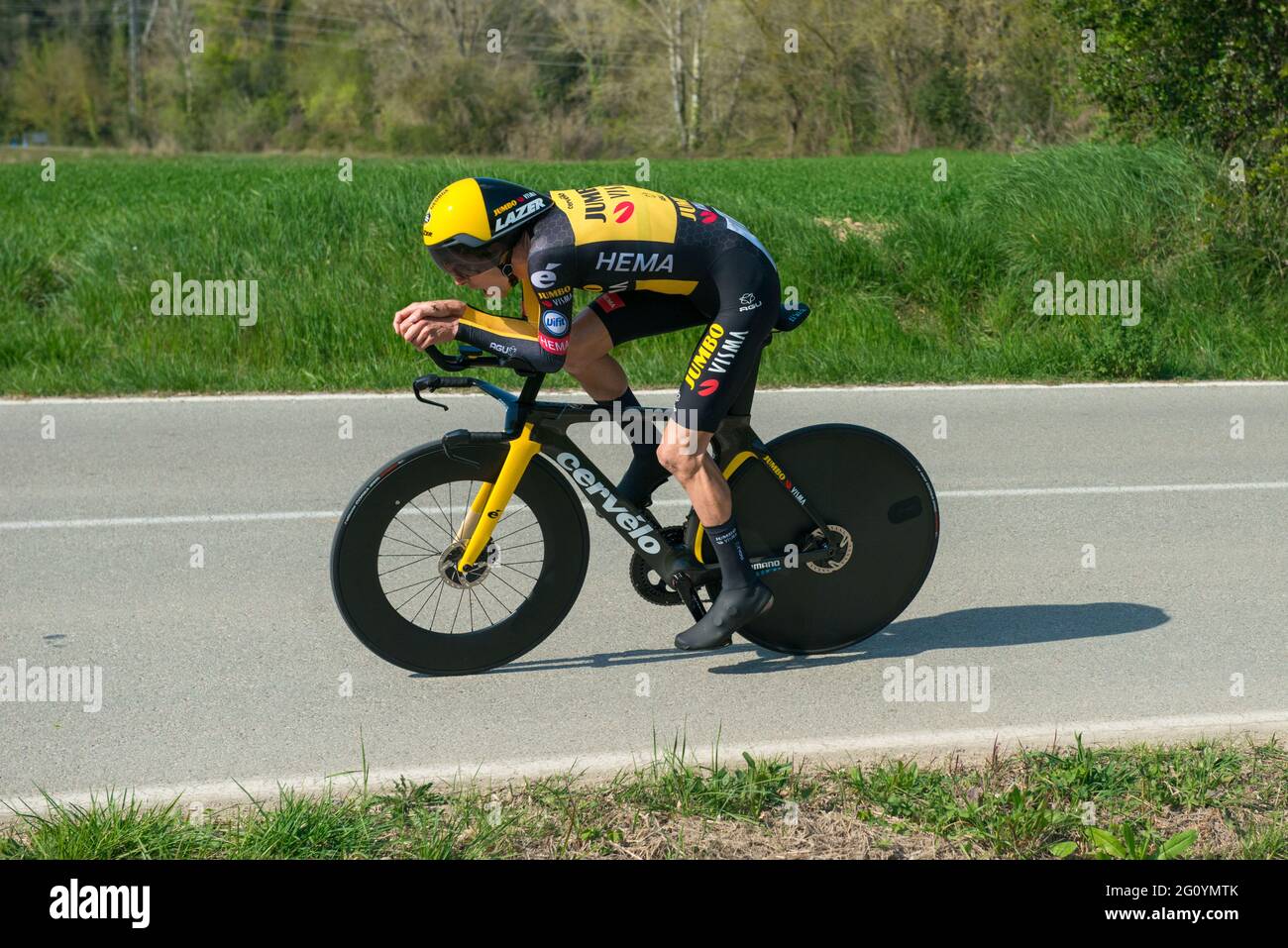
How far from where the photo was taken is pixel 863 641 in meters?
5.92

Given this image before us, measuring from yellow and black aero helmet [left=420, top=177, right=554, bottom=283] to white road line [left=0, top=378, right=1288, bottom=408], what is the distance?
590 centimetres

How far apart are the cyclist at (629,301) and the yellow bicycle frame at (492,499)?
0.35m

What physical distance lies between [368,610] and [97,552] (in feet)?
8.32

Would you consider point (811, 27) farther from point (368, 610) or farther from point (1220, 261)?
point (368, 610)

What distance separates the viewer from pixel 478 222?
4641mm

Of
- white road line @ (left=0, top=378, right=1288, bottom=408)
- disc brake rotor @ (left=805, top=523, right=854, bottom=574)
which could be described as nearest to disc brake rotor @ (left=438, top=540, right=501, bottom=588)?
disc brake rotor @ (left=805, top=523, right=854, bottom=574)

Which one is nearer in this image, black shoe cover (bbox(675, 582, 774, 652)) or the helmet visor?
the helmet visor

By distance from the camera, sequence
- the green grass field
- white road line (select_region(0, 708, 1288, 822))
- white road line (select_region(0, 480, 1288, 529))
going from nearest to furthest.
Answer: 1. white road line (select_region(0, 708, 1288, 822))
2. white road line (select_region(0, 480, 1288, 529))
3. the green grass field

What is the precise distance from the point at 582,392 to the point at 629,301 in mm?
5890

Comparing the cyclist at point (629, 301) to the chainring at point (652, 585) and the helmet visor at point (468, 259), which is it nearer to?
the helmet visor at point (468, 259)

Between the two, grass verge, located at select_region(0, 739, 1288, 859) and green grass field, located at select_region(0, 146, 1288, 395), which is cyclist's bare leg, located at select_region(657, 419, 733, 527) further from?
green grass field, located at select_region(0, 146, 1288, 395)

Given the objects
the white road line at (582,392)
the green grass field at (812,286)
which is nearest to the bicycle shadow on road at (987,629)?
the white road line at (582,392)

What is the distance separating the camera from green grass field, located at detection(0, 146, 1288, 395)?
11.9m
